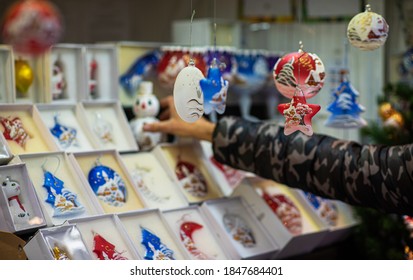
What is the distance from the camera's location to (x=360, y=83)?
3.68 meters

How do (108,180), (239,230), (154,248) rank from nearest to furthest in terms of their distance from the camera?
(154,248) < (108,180) < (239,230)

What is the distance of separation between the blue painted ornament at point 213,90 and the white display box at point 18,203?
0.48 metres

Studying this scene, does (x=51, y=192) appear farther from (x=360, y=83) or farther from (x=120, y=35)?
(x=120, y=35)

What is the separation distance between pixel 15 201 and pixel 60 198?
0.14 metres

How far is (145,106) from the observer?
2527 millimetres

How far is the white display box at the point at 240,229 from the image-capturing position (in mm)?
2277

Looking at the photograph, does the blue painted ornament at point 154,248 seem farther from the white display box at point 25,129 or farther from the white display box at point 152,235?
the white display box at point 25,129

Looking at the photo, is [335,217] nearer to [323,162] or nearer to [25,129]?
[323,162]

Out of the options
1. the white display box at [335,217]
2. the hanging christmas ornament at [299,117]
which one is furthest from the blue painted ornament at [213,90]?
the white display box at [335,217]

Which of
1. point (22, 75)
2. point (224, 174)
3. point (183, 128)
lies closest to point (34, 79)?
point (22, 75)

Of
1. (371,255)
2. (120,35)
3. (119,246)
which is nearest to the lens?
(119,246)

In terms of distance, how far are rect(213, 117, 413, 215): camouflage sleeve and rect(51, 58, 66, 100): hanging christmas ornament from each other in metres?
0.50
